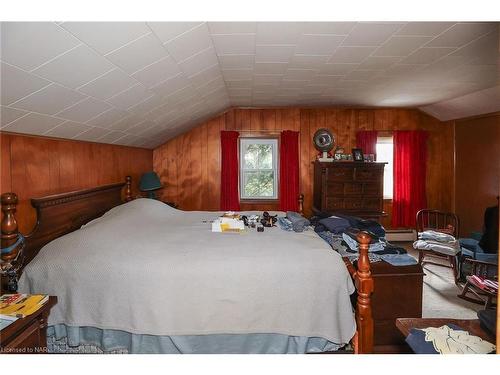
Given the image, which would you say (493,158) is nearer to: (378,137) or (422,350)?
(378,137)

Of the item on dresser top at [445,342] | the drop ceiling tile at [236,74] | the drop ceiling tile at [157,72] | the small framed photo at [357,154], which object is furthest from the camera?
the small framed photo at [357,154]

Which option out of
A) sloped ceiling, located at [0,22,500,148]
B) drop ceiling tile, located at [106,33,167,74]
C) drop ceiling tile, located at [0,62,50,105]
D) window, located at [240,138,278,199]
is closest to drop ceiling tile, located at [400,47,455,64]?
sloped ceiling, located at [0,22,500,148]

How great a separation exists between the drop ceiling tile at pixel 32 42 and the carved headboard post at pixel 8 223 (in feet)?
2.65

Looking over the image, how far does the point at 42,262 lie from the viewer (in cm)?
208

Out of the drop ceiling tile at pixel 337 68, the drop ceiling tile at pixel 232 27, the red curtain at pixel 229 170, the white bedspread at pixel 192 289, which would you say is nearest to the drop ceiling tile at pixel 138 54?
the drop ceiling tile at pixel 232 27

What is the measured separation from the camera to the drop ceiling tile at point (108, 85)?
2.15m

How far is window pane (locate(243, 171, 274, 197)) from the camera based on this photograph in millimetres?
5781

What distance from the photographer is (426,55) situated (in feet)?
9.76

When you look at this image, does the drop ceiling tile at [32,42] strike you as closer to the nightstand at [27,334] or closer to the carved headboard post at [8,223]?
the carved headboard post at [8,223]

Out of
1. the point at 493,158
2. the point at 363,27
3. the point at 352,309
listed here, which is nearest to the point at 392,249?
the point at 352,309

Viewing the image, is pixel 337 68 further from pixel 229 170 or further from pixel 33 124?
pixel 33 124

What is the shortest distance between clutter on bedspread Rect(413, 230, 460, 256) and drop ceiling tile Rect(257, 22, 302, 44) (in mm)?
3207

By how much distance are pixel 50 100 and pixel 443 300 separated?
431 centimetres
